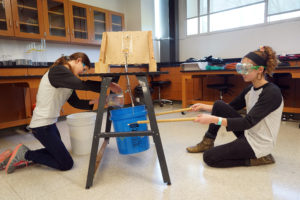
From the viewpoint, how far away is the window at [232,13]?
12.7ft

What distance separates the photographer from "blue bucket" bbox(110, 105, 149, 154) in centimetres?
152

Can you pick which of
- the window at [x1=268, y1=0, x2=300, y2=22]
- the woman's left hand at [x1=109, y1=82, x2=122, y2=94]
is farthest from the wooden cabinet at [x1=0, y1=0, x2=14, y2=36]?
the window at [x1=268, y1=0, x2=300, y2=22]

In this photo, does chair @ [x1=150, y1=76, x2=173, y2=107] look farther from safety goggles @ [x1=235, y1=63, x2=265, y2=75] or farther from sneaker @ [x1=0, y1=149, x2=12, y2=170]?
sneaker @ [x1=0, y1=149, x2=12, y2=170]

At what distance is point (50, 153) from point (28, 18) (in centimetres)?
275

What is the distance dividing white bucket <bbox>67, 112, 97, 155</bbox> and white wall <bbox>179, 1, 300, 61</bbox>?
3.64m

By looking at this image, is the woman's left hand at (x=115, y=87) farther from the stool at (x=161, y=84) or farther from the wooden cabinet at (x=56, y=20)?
the stool at (x=161, y=84)

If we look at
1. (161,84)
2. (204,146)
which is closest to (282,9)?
(161,84)

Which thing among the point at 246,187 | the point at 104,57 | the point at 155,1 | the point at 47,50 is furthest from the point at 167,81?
the point at 246,187

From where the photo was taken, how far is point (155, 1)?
5.19m

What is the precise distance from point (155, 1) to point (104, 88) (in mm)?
4548

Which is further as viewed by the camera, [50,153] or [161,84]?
[161,84]

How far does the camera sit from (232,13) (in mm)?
4480

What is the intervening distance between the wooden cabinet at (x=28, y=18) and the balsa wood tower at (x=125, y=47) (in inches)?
87.2

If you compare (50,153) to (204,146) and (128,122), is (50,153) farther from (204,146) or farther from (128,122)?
(204,146)
